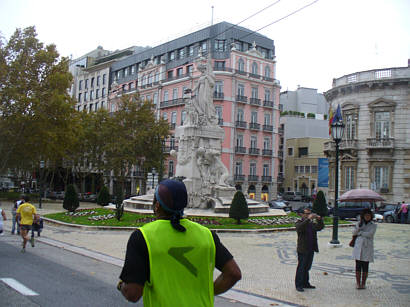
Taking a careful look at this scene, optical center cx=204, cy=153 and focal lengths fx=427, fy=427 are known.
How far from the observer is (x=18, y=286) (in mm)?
8211

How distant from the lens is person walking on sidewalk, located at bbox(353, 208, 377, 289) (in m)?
8.62

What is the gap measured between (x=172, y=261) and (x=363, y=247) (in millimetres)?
6879

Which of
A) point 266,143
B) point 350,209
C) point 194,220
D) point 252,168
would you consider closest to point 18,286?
point 194,220

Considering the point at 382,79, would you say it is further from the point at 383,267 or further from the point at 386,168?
the point at 383,267

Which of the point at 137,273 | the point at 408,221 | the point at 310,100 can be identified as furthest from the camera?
the point at 310,100

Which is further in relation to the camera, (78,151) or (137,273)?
(78,151)

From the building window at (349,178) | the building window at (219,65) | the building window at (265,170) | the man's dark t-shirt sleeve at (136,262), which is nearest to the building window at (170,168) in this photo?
the building window at (265,170)

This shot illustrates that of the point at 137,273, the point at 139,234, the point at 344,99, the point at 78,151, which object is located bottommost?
the point at 137,273

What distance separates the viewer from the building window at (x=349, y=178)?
38031mm

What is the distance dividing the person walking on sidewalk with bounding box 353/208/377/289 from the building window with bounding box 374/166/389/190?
29.1m

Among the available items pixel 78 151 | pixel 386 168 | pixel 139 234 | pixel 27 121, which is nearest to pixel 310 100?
pixel 386 168

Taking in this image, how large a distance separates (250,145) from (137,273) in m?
49.1

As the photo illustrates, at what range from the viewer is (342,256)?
1278cm

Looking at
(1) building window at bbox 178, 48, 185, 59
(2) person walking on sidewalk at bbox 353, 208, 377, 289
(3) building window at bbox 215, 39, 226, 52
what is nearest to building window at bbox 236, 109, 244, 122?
(3) building window at bbox 215, 39, 226, 52
